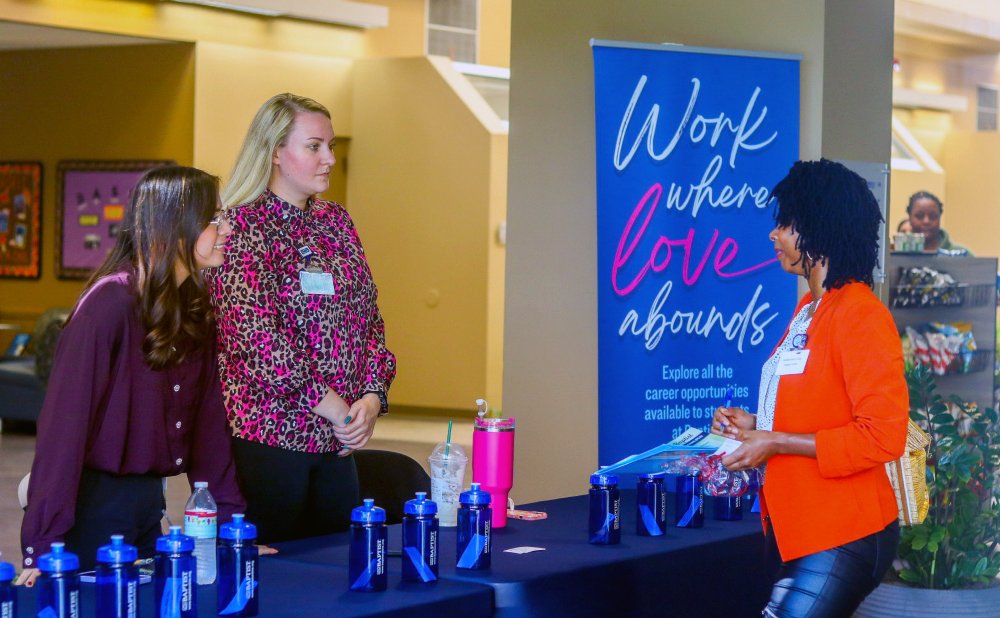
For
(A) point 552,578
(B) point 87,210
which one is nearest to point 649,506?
(A) point 552,578

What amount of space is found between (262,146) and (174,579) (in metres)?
1.37

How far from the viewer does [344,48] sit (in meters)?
12.6

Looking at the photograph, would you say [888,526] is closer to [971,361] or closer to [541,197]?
[541,197]

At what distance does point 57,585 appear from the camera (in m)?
1.93

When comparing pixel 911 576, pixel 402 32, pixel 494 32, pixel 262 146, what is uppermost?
pixel 494 32

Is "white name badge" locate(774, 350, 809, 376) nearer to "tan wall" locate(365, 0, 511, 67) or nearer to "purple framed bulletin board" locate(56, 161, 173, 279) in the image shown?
"purple framed bulletin board" locate(56, 161, 173, 279)

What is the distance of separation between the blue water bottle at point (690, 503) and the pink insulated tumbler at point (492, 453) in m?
0.45

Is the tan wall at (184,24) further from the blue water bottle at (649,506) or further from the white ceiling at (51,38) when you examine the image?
the blue water bottle at (649,506)

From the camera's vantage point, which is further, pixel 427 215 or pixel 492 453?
pixel 427 215

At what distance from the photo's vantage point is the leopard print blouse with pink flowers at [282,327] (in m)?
3.00

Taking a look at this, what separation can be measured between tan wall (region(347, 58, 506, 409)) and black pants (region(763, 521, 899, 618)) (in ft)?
31.8

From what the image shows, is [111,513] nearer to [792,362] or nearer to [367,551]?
[367,551]

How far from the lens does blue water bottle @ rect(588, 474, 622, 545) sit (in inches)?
112

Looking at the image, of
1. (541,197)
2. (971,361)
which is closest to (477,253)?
(971,361)
